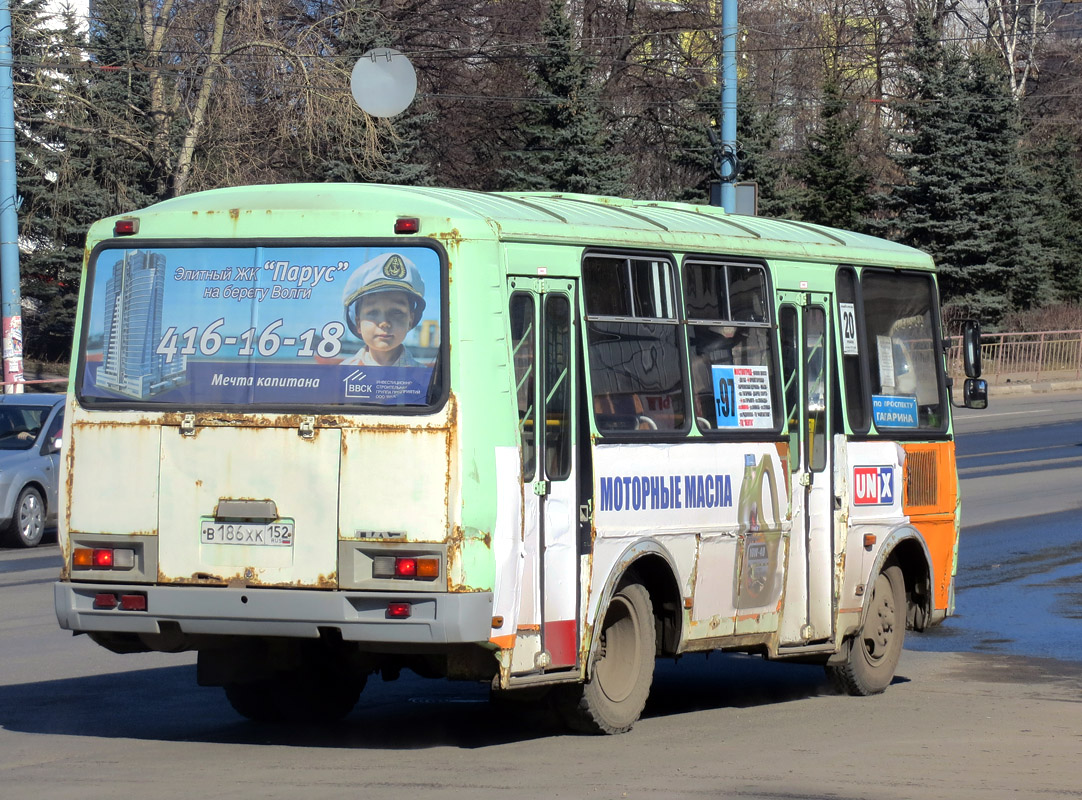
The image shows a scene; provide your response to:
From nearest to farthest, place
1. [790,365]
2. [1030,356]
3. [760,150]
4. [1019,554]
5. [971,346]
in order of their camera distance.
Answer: [790,365] < [971,346] < [1019,554] < [760,150] < [1030,356]

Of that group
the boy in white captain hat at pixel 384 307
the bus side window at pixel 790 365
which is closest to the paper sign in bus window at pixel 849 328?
the bus side window at pixel 790 365

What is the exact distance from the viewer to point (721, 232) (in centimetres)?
903

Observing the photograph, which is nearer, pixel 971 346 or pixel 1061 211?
pixel 971 346

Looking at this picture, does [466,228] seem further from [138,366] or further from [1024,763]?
[1024,763]

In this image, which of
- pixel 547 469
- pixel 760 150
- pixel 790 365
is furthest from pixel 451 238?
pixel 760 150

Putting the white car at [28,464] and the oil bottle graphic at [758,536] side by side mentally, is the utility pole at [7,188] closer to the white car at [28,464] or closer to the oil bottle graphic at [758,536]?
the white car at [28,464]

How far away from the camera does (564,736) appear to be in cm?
809

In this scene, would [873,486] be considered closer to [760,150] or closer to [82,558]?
[82,558]

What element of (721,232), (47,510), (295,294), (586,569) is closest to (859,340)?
(721,232)

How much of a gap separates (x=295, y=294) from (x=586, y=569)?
183 centimetres

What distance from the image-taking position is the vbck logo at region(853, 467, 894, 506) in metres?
9.95

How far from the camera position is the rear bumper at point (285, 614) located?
6961 millimetres

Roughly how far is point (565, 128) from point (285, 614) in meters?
34.4

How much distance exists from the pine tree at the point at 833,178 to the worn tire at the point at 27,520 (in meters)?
32.2
